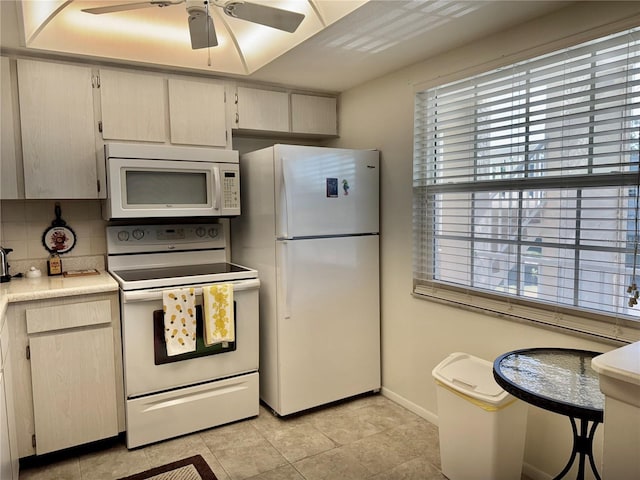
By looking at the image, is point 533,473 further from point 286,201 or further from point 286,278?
point 286,201

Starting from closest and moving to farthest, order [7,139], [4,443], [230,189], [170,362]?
[4,443], [7,139], [170,362], [230,189]

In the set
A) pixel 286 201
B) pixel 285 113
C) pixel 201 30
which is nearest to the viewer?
pixel 201 30

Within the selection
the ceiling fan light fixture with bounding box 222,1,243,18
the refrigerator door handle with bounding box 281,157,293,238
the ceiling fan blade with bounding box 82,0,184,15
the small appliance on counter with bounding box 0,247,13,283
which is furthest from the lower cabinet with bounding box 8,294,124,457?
the ceiling fan light fixture with bounding box 222,1,243,18

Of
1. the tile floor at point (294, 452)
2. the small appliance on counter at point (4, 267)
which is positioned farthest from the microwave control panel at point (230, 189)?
the tile floor at point (294, 452)

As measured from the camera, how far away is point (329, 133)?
343cm

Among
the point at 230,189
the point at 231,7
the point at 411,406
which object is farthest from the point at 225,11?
the point at 411,406

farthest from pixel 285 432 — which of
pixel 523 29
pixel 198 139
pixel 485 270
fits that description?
pixel 523 29

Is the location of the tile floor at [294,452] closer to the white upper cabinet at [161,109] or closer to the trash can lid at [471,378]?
the trash can lid at [471,378]

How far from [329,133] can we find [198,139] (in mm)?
999

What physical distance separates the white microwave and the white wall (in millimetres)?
1002

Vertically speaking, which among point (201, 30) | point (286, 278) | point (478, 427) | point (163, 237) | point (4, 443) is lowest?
point (478, 427)

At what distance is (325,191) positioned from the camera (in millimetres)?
2844

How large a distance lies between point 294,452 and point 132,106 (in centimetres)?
221

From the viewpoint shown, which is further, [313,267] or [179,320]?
[313,267]
